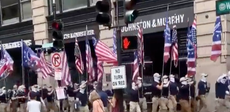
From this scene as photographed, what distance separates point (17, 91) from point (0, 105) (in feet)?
3.97

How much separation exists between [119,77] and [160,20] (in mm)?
9717

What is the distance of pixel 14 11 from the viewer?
3203cm

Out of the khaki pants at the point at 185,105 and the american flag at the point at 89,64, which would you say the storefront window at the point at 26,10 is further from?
the khaki pants at the point at 185,105

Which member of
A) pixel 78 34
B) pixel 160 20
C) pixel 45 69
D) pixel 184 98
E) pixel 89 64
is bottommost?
pixel 184 98

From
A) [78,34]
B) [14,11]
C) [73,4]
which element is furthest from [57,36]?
[14,11]

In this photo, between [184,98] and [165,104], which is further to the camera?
[165,104]

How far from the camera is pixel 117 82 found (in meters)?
12.8

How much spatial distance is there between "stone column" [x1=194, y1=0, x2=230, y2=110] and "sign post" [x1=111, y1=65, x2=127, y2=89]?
7.79 metres

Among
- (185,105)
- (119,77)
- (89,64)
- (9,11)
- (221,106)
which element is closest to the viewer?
(119,77)

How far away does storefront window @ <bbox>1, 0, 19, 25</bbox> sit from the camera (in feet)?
104

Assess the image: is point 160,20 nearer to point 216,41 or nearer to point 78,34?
point 216,41

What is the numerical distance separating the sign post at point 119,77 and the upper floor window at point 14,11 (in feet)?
61.7

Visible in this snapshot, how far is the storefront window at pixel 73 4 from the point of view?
2677 cm

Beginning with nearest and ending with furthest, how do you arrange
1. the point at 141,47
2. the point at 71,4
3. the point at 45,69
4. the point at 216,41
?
the point at 216,41, the point at 141,47, the point at 45,69, the point at 71,4
